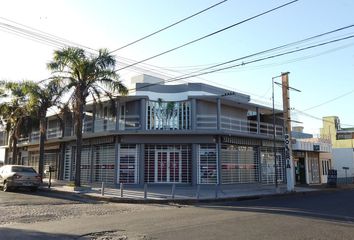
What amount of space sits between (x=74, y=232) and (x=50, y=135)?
98.8 ft

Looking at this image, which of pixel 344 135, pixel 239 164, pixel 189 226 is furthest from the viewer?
pixel 344 135

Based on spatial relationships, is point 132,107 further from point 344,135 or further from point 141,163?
point 344,135

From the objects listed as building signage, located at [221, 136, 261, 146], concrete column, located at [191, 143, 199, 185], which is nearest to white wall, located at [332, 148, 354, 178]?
building signage, located at [221, 136, 261, 146]

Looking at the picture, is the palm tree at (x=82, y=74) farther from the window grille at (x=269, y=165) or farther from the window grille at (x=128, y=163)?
Answer: the window grille at (x=269, y=165)

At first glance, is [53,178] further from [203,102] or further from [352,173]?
[352,173]

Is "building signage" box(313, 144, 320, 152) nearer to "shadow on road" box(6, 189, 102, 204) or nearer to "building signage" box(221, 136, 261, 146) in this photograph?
"building signage" box(221, 136, 261, 146)

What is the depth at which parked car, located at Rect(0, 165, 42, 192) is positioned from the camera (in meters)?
24.8

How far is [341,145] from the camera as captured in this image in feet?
233

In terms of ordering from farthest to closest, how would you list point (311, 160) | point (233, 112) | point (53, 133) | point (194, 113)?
point (311, 160) < point (53, 133) < point (233, 112) < point (194, 113)

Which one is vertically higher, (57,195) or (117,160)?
(117,160)

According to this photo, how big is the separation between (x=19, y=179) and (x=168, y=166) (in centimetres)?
974

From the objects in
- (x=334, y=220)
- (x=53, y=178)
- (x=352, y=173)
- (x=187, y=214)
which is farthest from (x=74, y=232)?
(x=352, y=173)

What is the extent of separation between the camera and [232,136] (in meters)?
29.3

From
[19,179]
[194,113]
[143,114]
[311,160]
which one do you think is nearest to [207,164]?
[194,113]
